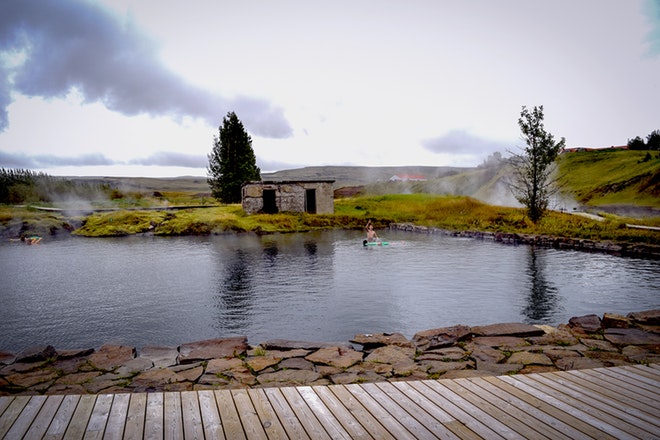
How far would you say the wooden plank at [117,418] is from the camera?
3.82 m

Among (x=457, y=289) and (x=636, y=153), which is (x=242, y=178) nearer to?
(x=457, y=289)

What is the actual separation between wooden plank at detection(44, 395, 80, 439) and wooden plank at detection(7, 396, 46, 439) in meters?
0.20

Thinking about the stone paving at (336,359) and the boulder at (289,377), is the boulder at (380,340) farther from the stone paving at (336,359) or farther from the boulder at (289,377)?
the boulder at (289,377)

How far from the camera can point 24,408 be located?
4336mm

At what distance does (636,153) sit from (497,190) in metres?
18.3

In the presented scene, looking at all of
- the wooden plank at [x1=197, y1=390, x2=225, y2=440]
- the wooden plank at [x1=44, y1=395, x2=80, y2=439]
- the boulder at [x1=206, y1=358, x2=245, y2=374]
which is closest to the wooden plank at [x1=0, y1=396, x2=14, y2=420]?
the wooden plank at [x1=44, y1=395, x2=80, y2=439]

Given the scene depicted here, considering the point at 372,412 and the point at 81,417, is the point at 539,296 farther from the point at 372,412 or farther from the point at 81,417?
the point at 81,417

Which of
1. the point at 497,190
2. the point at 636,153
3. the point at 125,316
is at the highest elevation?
the point at 636,153

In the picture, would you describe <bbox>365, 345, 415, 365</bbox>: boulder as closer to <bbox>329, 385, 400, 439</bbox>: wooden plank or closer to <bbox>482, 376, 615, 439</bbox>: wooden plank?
<bbox>482, 376, 615, 439</bbox>: wooden plank

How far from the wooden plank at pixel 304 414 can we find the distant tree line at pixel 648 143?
7542 centimetres

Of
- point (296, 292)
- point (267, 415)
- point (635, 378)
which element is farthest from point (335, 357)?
point (296, 292)

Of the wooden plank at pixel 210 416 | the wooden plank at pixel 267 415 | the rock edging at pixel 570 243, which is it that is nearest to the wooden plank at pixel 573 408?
the wooden plank at pixel 267 415

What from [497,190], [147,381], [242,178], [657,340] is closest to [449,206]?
[242,178]

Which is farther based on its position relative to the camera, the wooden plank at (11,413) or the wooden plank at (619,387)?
the wooden plank at (619,387)
